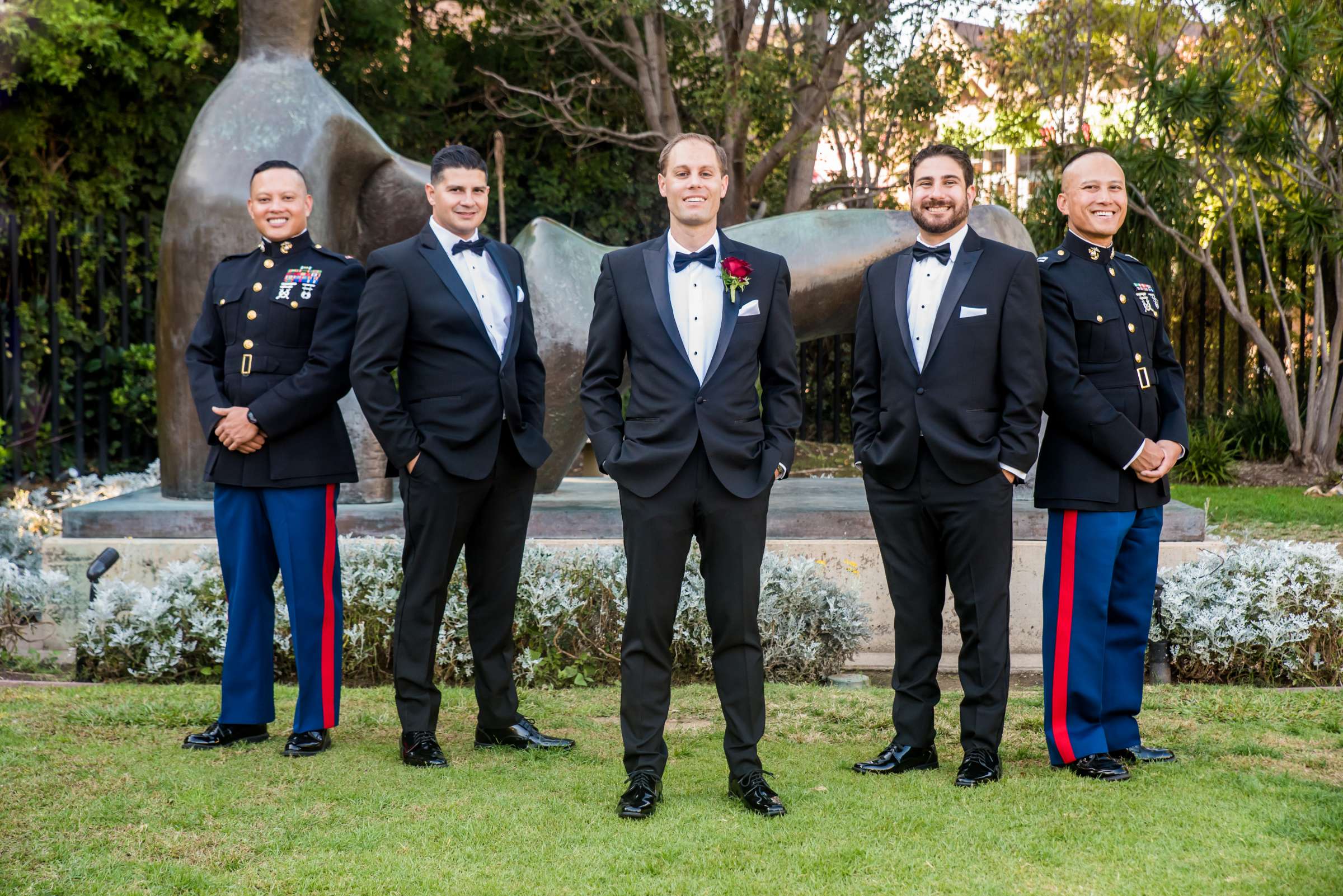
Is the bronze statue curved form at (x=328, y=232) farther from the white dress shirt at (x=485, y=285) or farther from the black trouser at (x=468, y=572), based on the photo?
the black trouser at (x=468, y=572)

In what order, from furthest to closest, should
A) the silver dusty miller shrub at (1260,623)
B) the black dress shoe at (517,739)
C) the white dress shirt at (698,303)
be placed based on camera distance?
the silver dusty miller shrub at (1260,623) → the black dress shoe at (517,739) → the white dress shirt at (698,303)

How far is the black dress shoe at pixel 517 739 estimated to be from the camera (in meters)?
3.96

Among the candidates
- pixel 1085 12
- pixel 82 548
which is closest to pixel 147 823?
pixel 82 548

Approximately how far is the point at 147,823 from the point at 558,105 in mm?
9696

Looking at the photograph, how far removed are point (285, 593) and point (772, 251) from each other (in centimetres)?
326

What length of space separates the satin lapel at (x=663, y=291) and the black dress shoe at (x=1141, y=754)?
5.86 ft

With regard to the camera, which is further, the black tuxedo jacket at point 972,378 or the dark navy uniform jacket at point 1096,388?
the dark navy uniform jacket at point 1096,388

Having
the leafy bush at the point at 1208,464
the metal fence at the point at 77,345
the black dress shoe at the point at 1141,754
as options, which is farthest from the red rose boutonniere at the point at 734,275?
the leafy bush at the point at 1208,464

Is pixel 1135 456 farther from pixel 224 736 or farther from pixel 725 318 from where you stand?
pixel 224 736

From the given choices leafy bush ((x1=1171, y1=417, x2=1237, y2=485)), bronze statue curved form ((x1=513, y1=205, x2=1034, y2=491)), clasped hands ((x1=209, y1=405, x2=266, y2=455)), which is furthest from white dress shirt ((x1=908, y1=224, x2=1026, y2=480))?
leafy bush ((x1=1171, y1=417, x2=1237, y2=485))

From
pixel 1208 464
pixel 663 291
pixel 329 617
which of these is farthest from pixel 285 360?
pixel 1208 464

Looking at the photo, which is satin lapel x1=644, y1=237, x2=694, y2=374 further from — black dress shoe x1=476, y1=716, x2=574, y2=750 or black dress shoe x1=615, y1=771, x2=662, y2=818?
Answer: black dress shoe x1=476, y1=716, x2=574, y2=750

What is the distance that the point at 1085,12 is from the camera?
13.3 metres

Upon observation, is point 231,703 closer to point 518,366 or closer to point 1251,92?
point 518,366
